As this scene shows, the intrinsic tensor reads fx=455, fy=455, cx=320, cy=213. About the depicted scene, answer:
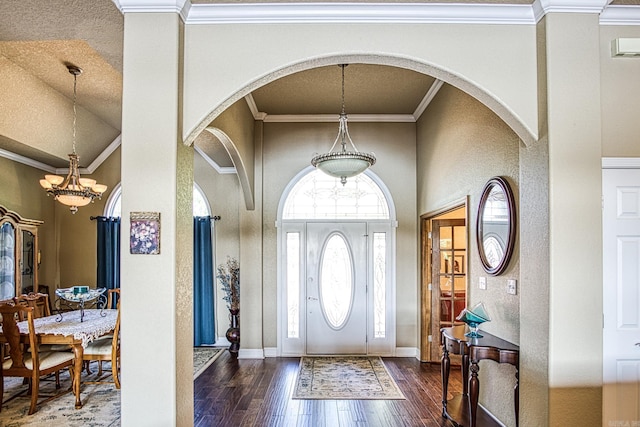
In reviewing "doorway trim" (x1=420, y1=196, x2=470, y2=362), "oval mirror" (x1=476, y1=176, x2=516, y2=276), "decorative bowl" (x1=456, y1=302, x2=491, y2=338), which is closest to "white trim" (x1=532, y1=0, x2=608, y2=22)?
"oval mirror" (x1=476, y1=176, x2=516, y2=276)

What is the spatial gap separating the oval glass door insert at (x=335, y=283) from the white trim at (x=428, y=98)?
2.09 meters

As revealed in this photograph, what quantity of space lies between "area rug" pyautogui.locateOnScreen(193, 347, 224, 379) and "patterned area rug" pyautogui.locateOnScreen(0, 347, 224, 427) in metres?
1.13

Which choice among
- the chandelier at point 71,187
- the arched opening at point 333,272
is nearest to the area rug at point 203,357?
the arched opening at point 333,272

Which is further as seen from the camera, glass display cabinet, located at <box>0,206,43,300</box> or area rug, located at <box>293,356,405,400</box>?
glass display cabinet, located at <box>0,206,43,300</box>

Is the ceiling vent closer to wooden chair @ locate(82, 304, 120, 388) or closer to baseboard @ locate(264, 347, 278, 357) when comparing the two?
wooden chair @ locate(82, 304, 120, 388)

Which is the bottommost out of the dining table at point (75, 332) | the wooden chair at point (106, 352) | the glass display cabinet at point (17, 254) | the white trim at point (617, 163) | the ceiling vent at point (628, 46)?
the wooden chair at point (106, 352)

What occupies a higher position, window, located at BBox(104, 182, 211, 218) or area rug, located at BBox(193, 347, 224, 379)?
window, located at BBox(104, 182, 211, 218)

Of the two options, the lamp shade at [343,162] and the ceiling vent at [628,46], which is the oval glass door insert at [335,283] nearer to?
the lamp shade at [343,162]

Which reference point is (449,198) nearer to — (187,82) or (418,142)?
(418,142)

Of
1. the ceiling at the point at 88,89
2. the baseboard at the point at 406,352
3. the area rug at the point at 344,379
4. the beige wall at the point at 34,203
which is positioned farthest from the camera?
the baseboard at the point at 406,352

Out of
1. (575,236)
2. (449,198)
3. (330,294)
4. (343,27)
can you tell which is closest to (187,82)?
(343,27)

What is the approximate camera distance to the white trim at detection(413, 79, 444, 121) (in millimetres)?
5426

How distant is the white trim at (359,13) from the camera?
9.46ft

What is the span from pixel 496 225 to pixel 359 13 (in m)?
2.08
